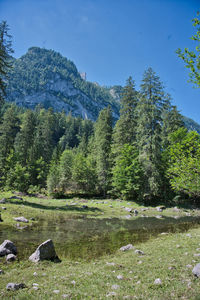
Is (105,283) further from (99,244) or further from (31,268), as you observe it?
(99,244)

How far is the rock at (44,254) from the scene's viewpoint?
23.7 feet

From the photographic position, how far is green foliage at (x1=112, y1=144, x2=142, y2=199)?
32.2m

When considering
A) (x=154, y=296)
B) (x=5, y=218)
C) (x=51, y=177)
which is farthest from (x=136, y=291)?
(x=51, y=177)

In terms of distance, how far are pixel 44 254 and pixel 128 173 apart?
26013mm

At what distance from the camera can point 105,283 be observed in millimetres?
5199

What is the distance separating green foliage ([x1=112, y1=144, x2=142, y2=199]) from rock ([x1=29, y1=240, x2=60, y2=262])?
25015 millimetres

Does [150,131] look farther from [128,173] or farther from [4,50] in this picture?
[4,50]

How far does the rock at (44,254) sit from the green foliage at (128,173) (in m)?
25.0

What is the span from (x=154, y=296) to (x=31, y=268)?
442 centimetres

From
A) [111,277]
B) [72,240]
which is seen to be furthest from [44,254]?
[72,240]

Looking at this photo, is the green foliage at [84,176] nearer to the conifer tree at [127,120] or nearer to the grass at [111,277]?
the conifer tree at [127,120]

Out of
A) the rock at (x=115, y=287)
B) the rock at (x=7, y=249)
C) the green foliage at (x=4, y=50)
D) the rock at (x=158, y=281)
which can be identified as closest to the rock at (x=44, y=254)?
the rock at (x=7, y=249)

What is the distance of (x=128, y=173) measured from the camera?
106ft

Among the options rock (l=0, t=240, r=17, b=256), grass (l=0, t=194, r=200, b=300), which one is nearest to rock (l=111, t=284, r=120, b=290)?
grass (l=0, t=194, r=200, b=300)
